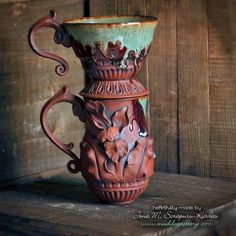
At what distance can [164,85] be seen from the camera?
1.79 m

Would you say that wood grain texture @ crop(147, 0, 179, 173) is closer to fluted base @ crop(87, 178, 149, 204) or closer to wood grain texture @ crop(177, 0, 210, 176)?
wood grain texture @ crop(177, 0, 210, 176)

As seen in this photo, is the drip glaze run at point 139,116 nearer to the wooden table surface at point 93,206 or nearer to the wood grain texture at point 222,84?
the wooden table surface at point 93,206

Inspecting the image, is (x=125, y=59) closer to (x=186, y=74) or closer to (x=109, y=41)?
(x=109, y=41)

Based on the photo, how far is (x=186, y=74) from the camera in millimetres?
1759

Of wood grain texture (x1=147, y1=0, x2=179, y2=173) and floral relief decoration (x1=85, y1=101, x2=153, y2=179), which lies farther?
wood grain texture (x1=147, y1=0, x2=179, y2=173)

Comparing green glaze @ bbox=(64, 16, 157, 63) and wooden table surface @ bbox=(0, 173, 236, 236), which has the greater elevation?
green glaze @ bbox=(64, 16, 157, 63)

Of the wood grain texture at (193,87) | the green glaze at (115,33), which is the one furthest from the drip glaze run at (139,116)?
the wood grain texture at (193,87)

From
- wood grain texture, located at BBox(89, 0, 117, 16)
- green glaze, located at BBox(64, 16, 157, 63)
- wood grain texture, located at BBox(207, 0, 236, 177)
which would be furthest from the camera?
wood grain texture, located at BBox(89, 0, 117, 16)

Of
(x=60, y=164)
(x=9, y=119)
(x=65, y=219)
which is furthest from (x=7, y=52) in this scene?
(x=65, y=219)

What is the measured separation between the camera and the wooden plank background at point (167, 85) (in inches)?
67.4

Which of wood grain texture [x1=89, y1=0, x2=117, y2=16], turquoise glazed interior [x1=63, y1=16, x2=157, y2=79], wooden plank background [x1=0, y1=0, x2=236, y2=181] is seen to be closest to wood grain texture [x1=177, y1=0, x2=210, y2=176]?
wooden plank background [x1=0, y1=0, x2=236, y2=181]

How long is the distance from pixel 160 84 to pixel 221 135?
0.18 m

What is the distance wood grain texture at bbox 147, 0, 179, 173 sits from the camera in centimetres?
177

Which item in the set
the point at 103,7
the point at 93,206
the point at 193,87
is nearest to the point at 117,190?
the point at 93,206
